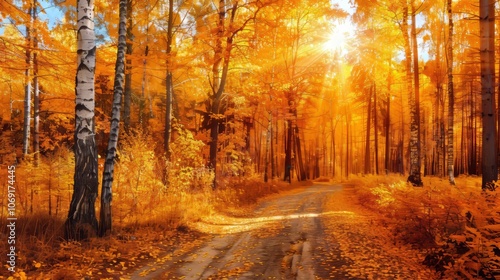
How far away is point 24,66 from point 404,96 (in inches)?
1408

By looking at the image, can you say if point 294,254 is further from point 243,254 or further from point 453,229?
point 453,229

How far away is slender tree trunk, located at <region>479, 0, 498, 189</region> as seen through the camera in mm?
7996

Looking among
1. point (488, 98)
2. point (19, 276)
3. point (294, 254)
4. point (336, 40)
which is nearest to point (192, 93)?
point (336, 40)

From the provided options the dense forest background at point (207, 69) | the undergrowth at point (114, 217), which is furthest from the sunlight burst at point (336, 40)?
the undergrowth at point (114, 217)

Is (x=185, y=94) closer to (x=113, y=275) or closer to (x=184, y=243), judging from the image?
(x=184, y=243)

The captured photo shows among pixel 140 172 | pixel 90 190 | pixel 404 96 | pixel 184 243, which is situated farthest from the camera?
pixel 404 96

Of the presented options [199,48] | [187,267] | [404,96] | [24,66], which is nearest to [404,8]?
[199,48]

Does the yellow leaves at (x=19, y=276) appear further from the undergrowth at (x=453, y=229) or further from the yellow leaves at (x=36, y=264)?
the undergrowth at (x=453, y=229)

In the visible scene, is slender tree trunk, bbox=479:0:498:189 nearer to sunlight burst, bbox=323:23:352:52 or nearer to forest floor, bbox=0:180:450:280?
forest floor, bbox=0:180:450:280

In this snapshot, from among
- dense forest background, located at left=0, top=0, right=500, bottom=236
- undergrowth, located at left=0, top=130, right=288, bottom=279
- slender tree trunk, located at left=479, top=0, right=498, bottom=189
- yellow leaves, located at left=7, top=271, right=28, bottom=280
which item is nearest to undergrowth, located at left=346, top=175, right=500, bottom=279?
slender tree trunk, located at left=479, top=0, right=498, bottom=189

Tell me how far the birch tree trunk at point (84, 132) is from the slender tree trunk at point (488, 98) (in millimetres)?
9175

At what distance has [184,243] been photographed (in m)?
8.99

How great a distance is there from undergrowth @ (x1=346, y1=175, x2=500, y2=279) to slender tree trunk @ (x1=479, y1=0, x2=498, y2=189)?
679 mm

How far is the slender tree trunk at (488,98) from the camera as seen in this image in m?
8.00
